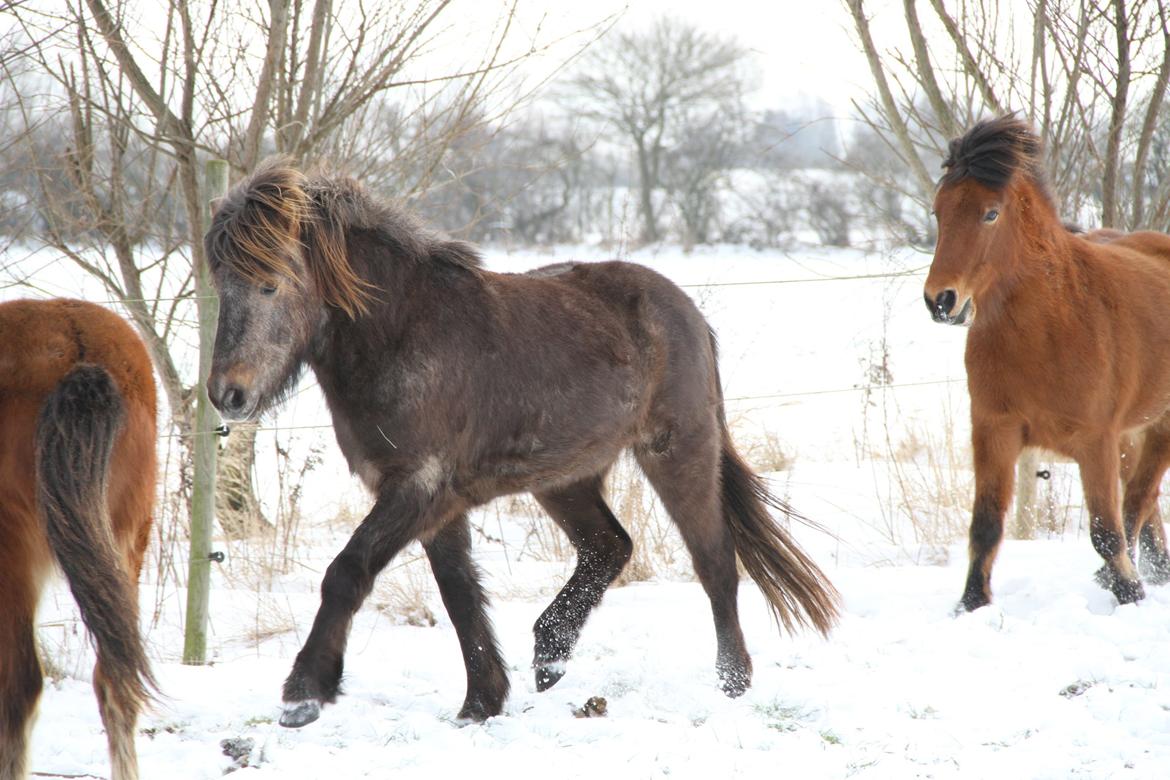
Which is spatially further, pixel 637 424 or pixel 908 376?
pixel 908 376

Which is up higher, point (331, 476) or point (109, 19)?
point (109, 19)

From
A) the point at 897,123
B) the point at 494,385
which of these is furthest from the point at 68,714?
the point at 897,123

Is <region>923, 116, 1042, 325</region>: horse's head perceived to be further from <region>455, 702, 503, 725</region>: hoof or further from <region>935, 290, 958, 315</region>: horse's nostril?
<region>455, 702, 503, 725</region>: hoof

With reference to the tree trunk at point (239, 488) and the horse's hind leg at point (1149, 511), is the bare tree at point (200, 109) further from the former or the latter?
the horse's hind leg at point (1149, 511)

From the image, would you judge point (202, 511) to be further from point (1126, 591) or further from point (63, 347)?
point (1126, 591)

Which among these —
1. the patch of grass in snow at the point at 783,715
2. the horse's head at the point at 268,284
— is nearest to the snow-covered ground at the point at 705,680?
the patch of grass in snow at the point at 783,715

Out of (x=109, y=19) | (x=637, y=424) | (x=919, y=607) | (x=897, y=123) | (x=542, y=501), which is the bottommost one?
(x=919, y=607)

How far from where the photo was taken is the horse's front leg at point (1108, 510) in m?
4.62

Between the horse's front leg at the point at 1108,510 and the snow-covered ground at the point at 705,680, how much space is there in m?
0.13

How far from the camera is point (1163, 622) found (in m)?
4.47

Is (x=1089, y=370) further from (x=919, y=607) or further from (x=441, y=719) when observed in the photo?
(x=441, y=719)

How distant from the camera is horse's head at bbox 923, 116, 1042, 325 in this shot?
14.5ft

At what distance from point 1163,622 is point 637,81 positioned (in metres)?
37.0

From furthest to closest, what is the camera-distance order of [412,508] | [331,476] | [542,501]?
[331,476], [542,501], [412,508]
